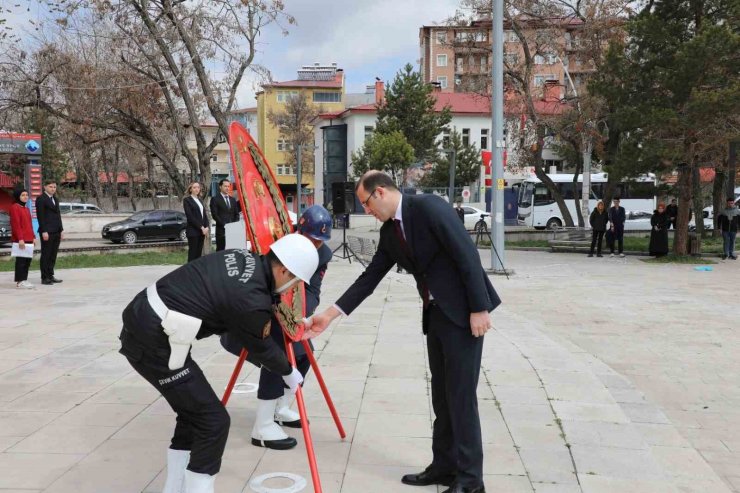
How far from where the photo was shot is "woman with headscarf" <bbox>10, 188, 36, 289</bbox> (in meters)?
11.6

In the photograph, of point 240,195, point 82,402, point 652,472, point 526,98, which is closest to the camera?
point 240,195

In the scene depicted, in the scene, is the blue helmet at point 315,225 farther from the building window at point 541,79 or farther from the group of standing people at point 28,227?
the building window at point 541,79

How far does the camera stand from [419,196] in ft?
11.4

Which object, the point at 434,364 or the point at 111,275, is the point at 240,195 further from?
the point at 111,275

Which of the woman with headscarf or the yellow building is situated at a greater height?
the yellow building

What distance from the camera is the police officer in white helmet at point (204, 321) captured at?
9.23 feet

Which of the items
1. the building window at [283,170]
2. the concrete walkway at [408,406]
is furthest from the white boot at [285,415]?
the building window at [283,170]

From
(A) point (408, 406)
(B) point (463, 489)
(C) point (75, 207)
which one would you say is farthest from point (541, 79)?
(B) point (463, 489)

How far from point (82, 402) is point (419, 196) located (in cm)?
328

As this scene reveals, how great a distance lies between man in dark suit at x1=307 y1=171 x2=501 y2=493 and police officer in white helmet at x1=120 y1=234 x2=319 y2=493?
2.26 ft

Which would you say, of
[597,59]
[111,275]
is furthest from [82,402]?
[597,59]

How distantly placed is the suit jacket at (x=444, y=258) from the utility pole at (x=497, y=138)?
11918 mm

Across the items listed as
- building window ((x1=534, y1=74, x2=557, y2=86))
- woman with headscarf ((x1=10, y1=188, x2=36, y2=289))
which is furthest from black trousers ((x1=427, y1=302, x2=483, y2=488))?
building window ((x1=534, y1=74, x2=557, y2=86))

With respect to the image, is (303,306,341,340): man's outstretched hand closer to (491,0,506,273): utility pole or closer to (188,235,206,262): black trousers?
(188,235,206,262): black trousers
